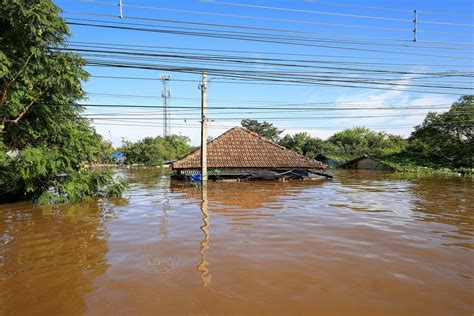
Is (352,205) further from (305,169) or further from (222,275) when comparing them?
(305,169)

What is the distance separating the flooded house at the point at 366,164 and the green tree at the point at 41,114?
36340 millimetres

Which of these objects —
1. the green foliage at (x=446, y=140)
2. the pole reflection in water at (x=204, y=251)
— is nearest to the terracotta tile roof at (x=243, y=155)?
the pole reflection in water at (x=204, y=251)

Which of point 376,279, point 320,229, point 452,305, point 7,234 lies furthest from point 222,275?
point 7,234

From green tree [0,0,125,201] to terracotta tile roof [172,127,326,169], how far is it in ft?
28.3

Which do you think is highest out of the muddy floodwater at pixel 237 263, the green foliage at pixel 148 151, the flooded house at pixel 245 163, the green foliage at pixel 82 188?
the green foliage at pixel 148 151

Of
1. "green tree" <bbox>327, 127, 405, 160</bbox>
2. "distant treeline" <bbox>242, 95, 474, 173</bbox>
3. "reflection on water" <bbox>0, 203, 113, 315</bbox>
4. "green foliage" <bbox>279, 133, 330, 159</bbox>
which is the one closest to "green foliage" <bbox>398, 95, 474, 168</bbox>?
"distant treeline" <bbox>242, 95, 474, 173</bbox>

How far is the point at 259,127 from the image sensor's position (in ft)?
198

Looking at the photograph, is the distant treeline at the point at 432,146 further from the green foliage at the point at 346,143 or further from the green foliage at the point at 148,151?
the green foliage at the point at 148,151

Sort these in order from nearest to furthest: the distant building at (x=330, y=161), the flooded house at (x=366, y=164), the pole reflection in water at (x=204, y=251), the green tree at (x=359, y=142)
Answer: the pole reflection in water at (x=204, y=251)
the flooded house at (x=366, y=164)
the distant building at (x=330, y=161)
the green tree at (x=359, y=142)

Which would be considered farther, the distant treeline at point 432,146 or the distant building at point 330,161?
the distant building at point 330,161

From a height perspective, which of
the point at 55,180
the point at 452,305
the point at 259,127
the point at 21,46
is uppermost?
the point at 259,127

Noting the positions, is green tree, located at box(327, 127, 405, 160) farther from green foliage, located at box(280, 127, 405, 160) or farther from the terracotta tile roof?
the terracotta tile roof

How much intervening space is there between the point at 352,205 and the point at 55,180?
11621 mm

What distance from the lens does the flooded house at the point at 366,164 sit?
138ft
